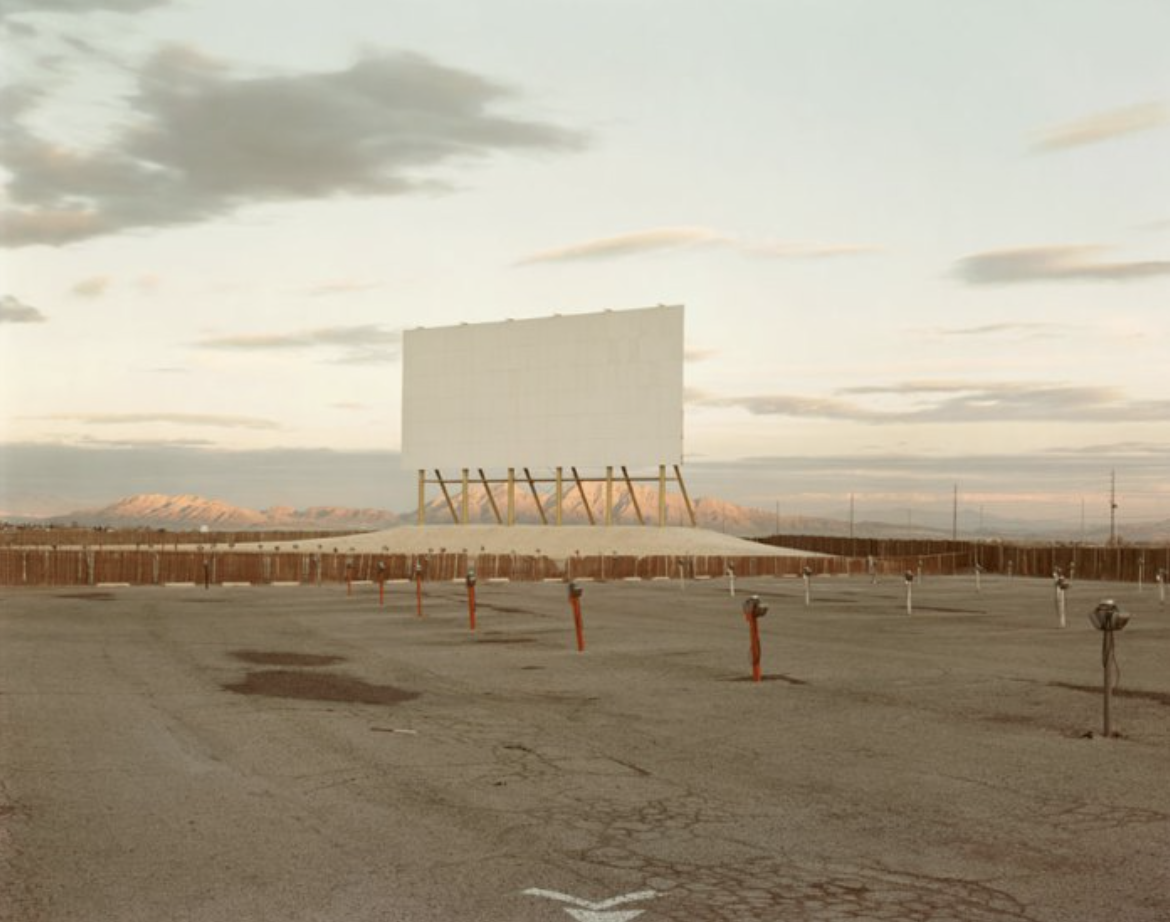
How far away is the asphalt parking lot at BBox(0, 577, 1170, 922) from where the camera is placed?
749 centimetres

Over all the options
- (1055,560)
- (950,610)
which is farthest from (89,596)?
(1055,560)

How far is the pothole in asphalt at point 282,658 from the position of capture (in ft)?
67.5

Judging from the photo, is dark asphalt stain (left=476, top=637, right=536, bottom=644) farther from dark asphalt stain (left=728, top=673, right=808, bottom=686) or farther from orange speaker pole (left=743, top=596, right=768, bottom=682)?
orange speaker pole (left=743, top=596, right=768, bottom=682)

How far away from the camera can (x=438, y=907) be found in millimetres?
7160

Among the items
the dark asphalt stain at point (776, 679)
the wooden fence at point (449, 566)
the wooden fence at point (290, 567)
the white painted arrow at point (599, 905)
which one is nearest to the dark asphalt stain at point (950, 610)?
the wooden fence at point (290, 567)

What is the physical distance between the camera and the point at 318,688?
56.5ft

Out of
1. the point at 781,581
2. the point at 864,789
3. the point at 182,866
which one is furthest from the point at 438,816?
the point at 781,581

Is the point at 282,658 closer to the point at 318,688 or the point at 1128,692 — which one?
the point at 318,688

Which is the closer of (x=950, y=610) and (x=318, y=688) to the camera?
(x=318, y=688)

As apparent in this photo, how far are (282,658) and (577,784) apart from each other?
466 inches

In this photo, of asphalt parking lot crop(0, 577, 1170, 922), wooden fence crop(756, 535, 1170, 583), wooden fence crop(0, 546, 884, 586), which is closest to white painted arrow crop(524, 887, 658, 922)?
asphalt parking lot crop(0, 577, 1170, 922)

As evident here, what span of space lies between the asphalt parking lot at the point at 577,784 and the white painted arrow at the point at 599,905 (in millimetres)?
29

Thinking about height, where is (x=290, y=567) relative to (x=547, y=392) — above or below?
below

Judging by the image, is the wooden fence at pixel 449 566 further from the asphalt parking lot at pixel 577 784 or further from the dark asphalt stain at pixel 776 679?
the dark asphalt stain at pixel 776 679
